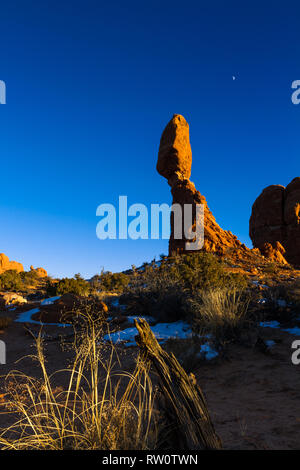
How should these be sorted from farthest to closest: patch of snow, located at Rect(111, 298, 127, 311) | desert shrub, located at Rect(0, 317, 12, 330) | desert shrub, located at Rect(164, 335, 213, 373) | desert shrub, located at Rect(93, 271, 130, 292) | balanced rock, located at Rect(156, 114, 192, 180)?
1. balanced rock, located at Rect(156, 114, 192, 180)
2. desert shrub, located at Rect(93, 271, 130, 292)
3. patch of snow, located at Rect(111, 298, 127, 311)
4. desert shrub, located at Rect(0, 317, 12, 330)
5. desert shrub, located at Rect(164, 335, 213, 373)

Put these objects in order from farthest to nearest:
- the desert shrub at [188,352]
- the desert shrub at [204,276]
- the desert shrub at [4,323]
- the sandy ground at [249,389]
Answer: the desert shrub at [204,276], the desert shrub at [4,323], the desert shrub at [188,352], the sandy ground at [249,389]

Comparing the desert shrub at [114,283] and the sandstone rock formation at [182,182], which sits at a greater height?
the sandstone rock formation at [182,182]

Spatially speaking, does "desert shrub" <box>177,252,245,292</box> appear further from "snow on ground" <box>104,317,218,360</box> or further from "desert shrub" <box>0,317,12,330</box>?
"desert shrub" <box>0,317,12,330</box>

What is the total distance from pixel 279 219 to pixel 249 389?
130ft

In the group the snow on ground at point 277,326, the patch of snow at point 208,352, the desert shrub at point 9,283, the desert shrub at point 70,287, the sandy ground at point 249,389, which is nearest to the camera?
the sandy ground at point 249,389

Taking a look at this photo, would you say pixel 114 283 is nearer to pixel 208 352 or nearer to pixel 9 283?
pixel 9 283

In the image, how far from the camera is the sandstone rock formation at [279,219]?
1522 inches

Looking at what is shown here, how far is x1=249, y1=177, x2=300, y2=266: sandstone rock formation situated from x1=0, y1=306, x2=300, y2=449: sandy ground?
34.9 m

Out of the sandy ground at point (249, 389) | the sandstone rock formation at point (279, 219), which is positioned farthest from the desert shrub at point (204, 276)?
the sandstone rock formation at point (279, 219)

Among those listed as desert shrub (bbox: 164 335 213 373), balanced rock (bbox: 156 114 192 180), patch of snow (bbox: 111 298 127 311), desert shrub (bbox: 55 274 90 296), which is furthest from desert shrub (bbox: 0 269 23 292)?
desert shrub (bbox: 164 335 213 373)

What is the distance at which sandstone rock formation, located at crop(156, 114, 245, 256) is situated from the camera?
24172mm

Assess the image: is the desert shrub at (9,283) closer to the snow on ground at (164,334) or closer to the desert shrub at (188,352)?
the snow on ground at (164,334)

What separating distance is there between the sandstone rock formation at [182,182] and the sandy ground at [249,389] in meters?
16.9

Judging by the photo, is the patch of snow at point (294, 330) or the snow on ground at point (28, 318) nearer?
the patch of snow at point (294, 330)
